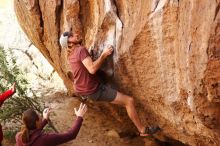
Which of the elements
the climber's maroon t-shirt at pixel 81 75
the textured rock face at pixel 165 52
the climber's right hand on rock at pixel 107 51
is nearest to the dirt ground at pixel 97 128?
the textured rock face at pixel 165 52

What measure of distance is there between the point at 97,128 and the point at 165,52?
185 inches

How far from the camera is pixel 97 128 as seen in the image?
10.2 metres

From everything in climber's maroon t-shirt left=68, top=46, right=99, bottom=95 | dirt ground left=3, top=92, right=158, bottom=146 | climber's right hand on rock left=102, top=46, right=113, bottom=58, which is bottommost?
dirt ground left=3, top=92, right=158, bottom=146

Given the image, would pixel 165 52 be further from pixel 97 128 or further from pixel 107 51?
pixel 97 128

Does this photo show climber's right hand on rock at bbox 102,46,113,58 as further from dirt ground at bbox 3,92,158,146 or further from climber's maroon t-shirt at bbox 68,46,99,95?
dirt ground at bbox 3,92,158,146

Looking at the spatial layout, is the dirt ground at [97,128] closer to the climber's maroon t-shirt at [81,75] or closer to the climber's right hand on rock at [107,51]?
the climber's maroon t-shirt at [81,75]

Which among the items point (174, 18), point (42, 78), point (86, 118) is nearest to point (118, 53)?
point (174, 18)

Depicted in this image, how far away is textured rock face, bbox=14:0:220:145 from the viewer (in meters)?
5.12

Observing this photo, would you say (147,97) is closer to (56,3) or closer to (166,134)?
(166,134)

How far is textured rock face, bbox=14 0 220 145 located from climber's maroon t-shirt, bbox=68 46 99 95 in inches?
16.6

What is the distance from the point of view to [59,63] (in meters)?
9.64

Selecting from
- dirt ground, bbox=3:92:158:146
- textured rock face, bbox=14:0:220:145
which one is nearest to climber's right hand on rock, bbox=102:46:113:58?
textured rock face, bbox=14:0:220:145

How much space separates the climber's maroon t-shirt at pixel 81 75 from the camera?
21.6 ft

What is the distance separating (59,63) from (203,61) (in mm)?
5122
